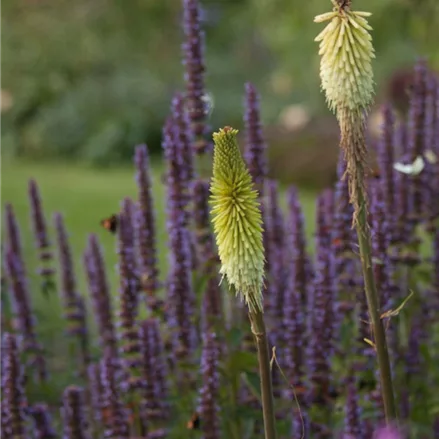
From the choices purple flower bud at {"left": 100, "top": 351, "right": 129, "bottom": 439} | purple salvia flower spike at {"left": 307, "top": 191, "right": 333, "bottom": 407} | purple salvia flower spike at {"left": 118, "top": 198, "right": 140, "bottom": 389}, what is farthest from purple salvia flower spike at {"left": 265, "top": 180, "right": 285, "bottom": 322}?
purple flower bud at {"left": 100, "top": 351, "right": 129, "bottom": 439}

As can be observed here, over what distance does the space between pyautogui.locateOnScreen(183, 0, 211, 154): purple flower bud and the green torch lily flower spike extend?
141 cm

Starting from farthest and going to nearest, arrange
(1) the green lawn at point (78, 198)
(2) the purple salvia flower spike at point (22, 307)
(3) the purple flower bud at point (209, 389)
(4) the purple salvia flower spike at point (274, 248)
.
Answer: (1) the green lawn at point (78, 198) < (2) the purple salvia flower spike at point (22, 307) < (4) the purple salvia flower spike at point (274, 248) < (3) the purple flower bud at point (209, 389)

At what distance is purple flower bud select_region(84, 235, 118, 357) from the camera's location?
3.70 metres

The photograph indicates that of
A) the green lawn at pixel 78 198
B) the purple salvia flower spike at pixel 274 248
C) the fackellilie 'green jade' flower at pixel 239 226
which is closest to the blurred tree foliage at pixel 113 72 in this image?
the green lawn at pixel 78 198

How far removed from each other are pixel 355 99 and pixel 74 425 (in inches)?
58.2

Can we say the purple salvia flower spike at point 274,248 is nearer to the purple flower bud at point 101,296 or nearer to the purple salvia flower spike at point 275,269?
the purple salvia flower spike at point 275,269

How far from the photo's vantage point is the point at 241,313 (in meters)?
3.67

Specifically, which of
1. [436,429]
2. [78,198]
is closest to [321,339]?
[436,429]

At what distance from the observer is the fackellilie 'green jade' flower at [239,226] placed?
1.80 meters

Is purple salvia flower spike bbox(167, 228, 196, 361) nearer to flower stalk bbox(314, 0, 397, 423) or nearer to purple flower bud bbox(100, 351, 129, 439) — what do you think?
purple flower bud bbox(100, 351, 129, 439)

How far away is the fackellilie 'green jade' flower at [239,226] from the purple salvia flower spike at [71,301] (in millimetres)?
2396

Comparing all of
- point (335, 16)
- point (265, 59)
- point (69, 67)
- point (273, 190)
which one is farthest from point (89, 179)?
point (335, 16)

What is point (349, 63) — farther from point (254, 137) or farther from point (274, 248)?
point (274, 248)

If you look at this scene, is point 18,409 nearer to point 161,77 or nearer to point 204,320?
point 204,320
